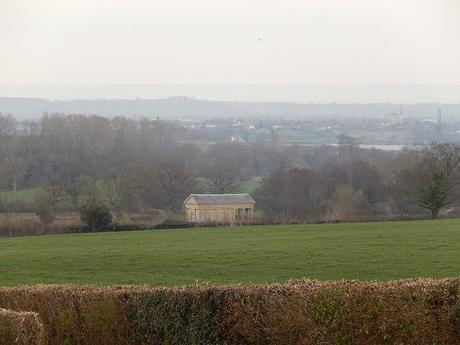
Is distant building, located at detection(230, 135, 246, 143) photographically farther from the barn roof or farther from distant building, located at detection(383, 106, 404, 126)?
distant building, located at detection(383, 106, 404, 126)

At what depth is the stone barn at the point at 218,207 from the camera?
176 feet

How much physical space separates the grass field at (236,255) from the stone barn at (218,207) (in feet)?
34.1

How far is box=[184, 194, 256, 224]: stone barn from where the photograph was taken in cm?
5369

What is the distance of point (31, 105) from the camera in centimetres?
14662

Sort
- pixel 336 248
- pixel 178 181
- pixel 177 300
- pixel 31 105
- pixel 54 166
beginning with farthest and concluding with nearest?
pixel 31 105 → pixel 54 166 → pixel 178 181 → pixel 336 248 → pixel 177 300

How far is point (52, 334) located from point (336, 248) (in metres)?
21.2

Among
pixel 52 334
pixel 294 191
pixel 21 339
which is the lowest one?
pixel 294 191

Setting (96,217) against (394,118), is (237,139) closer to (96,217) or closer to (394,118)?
(96,217)

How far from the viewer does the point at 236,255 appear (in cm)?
2891

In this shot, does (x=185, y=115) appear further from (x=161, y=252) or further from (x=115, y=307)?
(x=115, y=307)

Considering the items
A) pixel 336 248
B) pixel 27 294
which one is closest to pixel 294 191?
pixel 336 248

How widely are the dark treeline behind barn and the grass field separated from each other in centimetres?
1059

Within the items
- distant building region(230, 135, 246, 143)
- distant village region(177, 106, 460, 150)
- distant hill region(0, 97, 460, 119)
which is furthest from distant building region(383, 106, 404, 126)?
distant building region(230, 135, 246, 143)

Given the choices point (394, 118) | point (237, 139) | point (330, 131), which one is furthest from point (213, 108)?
point (237, 139)
